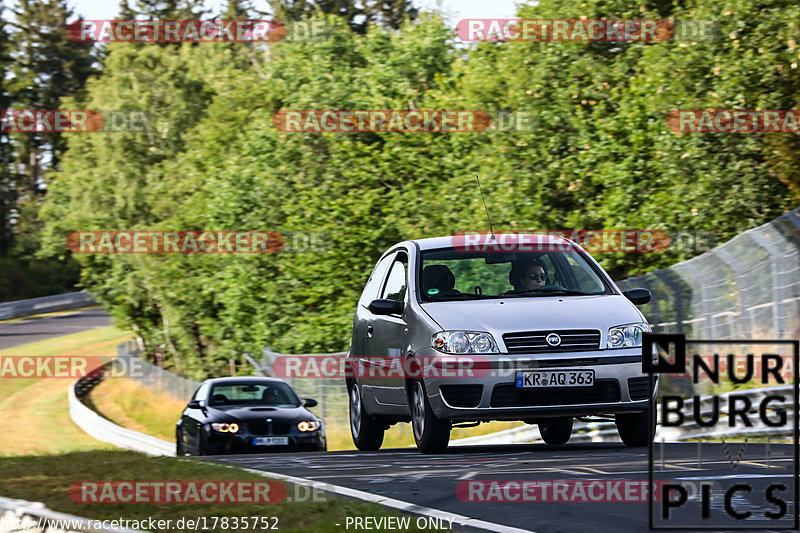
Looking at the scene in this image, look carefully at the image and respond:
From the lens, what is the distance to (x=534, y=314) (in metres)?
10.3

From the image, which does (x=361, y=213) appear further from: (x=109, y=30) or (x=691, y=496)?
(x=109, y=30)

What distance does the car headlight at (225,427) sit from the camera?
16875 millimetres

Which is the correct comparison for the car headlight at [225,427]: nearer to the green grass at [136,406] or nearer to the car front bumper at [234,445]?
the car front bumper at [234,445]

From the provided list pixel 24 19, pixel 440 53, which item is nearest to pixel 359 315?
pixel 440 53

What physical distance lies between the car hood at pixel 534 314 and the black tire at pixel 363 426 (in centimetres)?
245

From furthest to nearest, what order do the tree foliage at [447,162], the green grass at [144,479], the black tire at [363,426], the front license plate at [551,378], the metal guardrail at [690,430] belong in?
the tree foliage at [447,162]
the metal guardrail at [690,430]
the black tire at [363,426]
the front license plate at [551,378]
the green grass at [144,479]

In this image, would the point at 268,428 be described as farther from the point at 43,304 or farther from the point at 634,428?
the point at 43,304

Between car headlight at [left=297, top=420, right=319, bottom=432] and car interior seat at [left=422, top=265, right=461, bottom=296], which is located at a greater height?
car interior seat at [left=422, top=265, right=461, bottom=296]

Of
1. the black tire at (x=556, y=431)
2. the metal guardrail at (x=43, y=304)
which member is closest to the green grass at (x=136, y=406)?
the metal guardrail at (x=43, y=304)

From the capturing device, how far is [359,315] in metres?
13.0

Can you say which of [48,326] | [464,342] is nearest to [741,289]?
[464,342]

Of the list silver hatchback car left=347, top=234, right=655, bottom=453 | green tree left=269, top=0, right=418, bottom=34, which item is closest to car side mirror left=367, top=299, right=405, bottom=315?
silver hatchback car left=347, top=234, right=655, bottom=453

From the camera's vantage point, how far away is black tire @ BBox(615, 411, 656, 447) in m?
11.1

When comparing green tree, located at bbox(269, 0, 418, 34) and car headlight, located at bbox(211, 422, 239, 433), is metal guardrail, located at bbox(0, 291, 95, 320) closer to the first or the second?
green tree, located at bbox(269, 0, 418, 34)
